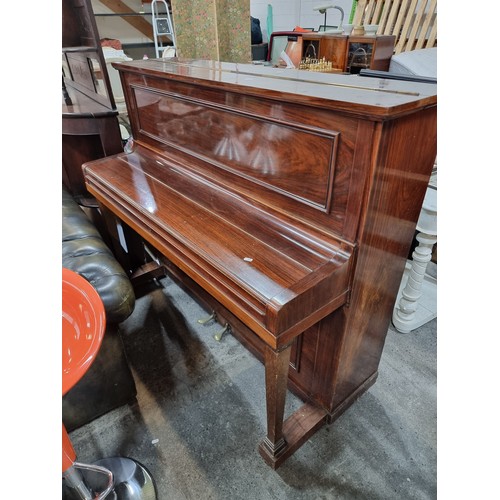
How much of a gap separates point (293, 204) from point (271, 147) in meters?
0.19

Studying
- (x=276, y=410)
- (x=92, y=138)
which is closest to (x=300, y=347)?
(x=276, y=410)

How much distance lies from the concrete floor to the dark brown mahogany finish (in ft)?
0.31

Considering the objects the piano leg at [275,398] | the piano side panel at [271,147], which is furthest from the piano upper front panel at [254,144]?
the piano leg at [275,398]

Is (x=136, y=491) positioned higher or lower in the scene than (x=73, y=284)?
lower

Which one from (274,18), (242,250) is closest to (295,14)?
(274,18)

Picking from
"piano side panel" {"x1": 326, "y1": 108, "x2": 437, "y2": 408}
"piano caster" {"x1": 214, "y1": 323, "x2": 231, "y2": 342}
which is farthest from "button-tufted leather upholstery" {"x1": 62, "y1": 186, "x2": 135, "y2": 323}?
"piano side panel" {"x1": 326, "y1": 108, "x2": 437, "y2": 408}

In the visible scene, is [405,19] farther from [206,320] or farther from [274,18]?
[206,320]

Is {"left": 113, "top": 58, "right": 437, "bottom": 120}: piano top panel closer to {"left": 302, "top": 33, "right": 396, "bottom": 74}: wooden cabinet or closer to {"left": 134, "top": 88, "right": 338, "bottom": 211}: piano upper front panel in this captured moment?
{"left": 134, "top": 88, "right": 338, "bottom": 211}: piano upper front panel

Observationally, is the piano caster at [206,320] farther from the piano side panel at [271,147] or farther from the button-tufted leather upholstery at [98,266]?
the piano side panel at [271,147]

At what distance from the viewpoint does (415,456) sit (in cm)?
131

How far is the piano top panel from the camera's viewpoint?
81 cm

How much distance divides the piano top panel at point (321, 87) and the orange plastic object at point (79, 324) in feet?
2.39

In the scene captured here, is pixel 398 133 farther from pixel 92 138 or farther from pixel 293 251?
pixel 92 138

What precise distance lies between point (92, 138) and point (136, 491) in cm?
200
